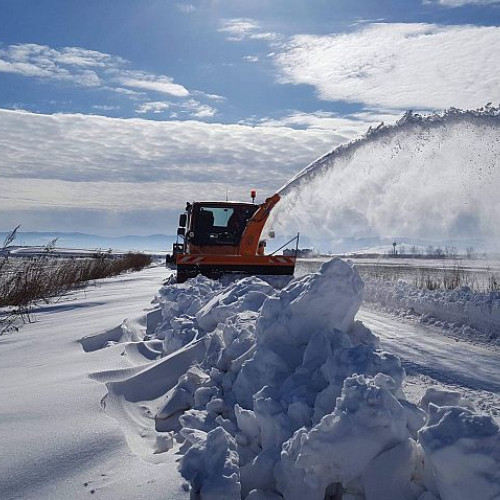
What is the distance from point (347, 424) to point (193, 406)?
1.47 m

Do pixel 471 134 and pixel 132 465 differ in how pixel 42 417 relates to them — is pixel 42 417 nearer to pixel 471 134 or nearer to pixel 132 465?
pixel 132 465

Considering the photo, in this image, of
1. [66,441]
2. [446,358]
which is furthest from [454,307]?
[66,441]

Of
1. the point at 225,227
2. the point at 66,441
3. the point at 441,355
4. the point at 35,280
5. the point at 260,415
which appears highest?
the point at 225,227

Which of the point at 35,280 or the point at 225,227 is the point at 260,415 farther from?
the point at 225,227

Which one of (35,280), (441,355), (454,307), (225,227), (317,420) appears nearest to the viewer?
(317,420)

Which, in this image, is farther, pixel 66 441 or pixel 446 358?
pixel 446 358

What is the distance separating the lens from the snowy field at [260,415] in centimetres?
224

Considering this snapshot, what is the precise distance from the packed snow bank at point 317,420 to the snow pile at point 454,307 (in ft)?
15.9

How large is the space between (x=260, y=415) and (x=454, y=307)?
295 inches

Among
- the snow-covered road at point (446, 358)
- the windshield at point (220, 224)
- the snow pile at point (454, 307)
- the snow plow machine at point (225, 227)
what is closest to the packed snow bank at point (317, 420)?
the snow-covered road at point (446, 358)

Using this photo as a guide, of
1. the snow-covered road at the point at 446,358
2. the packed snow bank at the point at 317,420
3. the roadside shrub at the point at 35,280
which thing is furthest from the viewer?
the roadside shrub at the point at 35,280

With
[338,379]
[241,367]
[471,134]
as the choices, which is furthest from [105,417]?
[471,134]

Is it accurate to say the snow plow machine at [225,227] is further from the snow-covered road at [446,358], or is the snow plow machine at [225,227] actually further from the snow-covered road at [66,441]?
the snow-covered road at [66,441]

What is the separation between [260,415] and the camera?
270 centimetres
